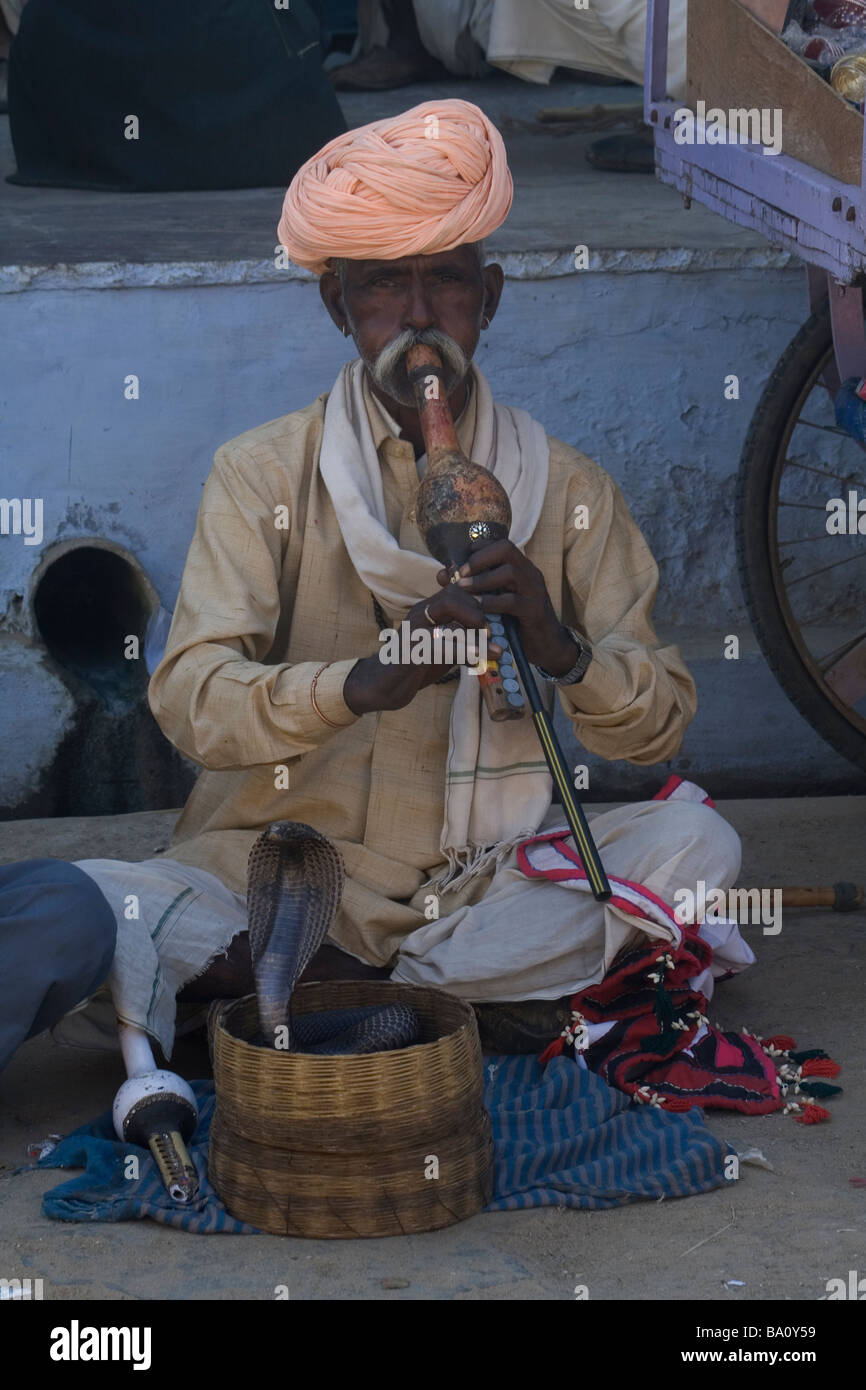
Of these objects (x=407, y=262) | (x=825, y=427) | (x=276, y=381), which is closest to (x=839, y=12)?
(x=825, y=427)

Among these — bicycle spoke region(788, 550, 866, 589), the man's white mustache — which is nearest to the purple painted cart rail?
the man's white mustache

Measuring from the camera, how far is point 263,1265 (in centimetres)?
238

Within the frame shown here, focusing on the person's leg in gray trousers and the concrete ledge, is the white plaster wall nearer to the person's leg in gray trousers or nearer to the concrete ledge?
the concrete ledge

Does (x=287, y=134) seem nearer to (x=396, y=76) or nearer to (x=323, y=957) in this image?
(x=396, y=76)

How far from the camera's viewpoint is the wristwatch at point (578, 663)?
2834 mm

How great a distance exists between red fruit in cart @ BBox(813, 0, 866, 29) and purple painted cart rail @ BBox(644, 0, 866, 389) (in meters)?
0.31

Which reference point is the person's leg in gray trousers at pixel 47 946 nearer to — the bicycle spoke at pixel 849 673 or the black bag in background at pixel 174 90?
the bicycle spoke at pixel 849 673

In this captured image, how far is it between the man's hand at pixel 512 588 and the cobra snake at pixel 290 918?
1.32ft

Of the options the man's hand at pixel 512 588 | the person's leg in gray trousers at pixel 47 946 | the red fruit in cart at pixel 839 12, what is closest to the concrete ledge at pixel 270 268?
the red fruit in cart at pixel 839 12

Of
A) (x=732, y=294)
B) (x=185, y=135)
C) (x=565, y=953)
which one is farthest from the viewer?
(x=185, y=135)

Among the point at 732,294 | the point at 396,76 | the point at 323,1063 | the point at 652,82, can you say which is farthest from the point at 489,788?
the point at 396,76

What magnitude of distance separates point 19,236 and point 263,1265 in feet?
10.1

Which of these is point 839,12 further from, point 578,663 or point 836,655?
point 578,663

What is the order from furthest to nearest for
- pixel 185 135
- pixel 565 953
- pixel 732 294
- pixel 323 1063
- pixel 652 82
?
1. pixel 185 135
2. pixel 732 294
3. pixel 652 82
4. pixel 565 953
5. pixel 323 1063
